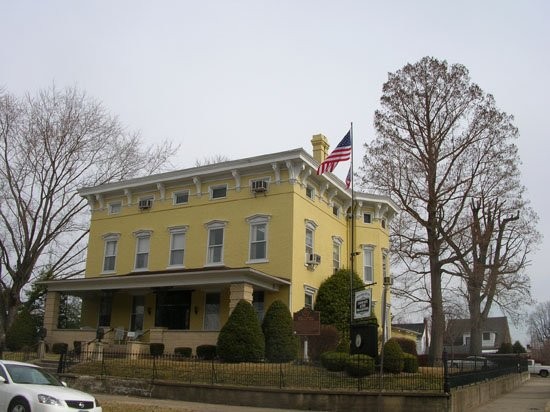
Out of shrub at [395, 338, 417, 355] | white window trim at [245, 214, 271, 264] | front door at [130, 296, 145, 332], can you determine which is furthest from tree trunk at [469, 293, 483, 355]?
front door at [130, 296, 145, 332]

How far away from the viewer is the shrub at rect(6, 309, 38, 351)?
28688 mm

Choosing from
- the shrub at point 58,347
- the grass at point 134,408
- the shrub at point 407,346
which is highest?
the shrub at point 407,346

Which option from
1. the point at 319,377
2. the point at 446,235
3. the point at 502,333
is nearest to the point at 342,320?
the point at 446,235

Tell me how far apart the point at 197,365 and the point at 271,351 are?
4269 millimetres

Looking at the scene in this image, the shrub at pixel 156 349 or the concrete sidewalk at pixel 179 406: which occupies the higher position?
the shrub at pixel 156 349

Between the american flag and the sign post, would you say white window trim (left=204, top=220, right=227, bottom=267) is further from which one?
the american flag

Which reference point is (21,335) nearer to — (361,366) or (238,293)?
(238,293)

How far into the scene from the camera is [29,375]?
1261cm

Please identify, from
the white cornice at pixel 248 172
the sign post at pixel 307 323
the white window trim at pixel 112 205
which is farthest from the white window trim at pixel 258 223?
the white window trim at pixel 112 205

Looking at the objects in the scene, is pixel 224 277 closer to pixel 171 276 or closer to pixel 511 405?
pixel 171 276

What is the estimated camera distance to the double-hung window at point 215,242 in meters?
28.9

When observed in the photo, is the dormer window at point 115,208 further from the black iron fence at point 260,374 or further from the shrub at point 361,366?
the shrub at point 361,366

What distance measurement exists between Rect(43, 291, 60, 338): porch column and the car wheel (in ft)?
63.3

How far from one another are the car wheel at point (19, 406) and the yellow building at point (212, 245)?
12.7 m
